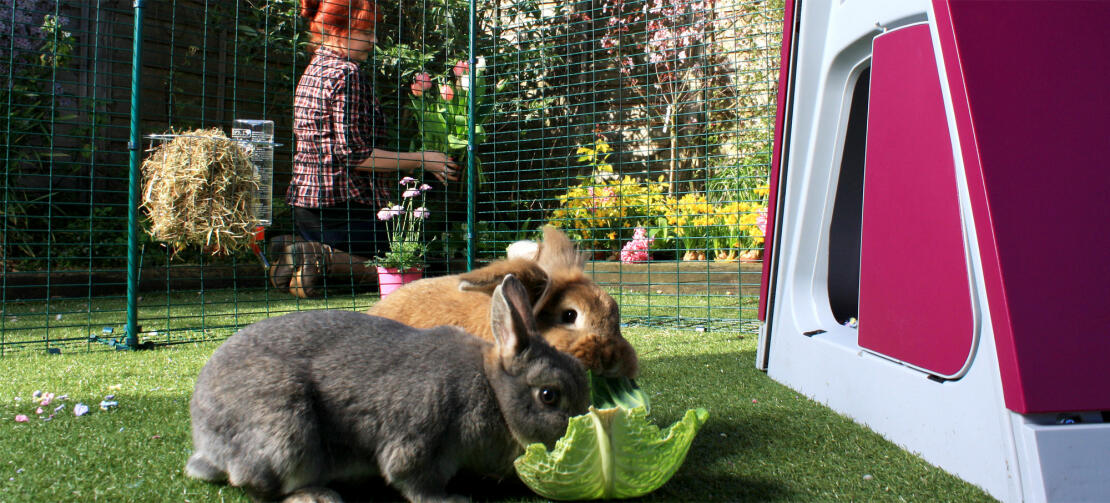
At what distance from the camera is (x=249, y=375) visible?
4.43ft

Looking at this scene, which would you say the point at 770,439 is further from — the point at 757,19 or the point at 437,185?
the point at 757,19

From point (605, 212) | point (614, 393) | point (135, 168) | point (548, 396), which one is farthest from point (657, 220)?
point (548, 396)

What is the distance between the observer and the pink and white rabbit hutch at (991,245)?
4.51 ft

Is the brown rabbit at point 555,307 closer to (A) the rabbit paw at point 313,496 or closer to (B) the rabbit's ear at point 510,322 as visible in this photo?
(B) the rabbit's ear at point 510,322

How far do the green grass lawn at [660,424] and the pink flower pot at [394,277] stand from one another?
222cm

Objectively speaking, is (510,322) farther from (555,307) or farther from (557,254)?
(557,254)

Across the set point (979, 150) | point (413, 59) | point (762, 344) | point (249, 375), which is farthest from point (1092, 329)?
point (413, 59)

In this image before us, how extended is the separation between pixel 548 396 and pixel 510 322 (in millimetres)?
168

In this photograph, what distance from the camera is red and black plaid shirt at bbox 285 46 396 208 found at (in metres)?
4.80

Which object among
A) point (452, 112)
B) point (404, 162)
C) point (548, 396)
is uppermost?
point (452, 112)

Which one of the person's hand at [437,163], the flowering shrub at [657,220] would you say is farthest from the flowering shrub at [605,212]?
the person's hand at [437,163]

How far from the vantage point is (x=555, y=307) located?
188cm

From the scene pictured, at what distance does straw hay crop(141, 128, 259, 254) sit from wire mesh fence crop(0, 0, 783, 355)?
0.04 m

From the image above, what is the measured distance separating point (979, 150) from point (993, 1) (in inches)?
13.9
